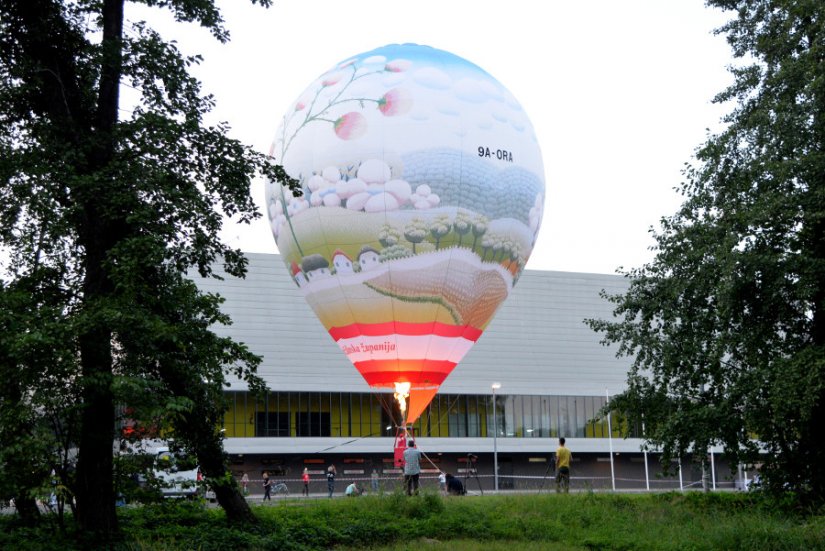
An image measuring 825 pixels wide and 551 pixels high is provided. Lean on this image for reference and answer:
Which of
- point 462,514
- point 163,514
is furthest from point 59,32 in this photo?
point 462,514

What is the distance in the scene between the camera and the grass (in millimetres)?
18484

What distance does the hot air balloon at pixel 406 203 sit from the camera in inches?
1230

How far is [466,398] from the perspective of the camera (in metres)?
83.8

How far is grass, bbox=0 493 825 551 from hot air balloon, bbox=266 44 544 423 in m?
8.72

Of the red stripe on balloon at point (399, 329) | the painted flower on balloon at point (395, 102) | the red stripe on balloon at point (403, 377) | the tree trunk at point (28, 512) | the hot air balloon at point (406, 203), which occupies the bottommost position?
the tree trunk at point (28, 512)

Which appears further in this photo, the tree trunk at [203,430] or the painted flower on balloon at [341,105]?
the painted flower on balloon at [341,105]

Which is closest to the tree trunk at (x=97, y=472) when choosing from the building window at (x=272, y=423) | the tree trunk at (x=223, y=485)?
the tree trunk at (x=223, y=485)

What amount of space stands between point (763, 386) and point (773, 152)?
19.5 ft

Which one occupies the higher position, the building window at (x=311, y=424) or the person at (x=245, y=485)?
the building window at (x=311, y=424)

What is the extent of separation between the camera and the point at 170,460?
60.4 ft

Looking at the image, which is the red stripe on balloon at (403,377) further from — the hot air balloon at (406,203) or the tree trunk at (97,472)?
the tree trunk at (97,472)

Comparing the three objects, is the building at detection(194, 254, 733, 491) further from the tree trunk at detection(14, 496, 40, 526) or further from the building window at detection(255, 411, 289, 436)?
the tree trunk at detection(14, 496, 40, 526)

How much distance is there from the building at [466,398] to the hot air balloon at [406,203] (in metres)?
39.4

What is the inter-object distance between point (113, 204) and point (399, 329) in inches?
646
